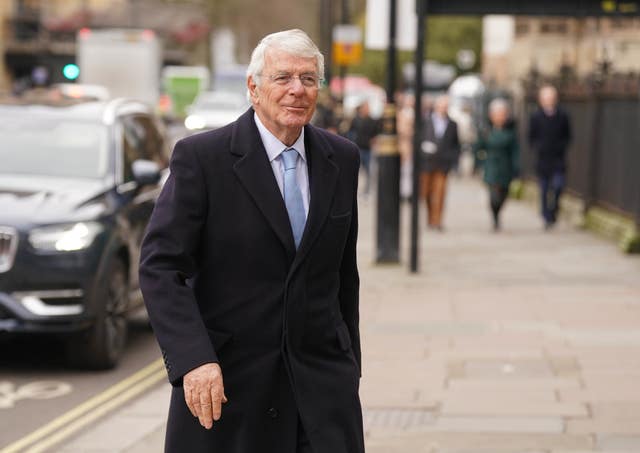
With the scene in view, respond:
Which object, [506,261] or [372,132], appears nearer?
[506,261]

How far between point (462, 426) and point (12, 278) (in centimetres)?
296

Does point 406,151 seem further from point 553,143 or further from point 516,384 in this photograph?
point 516,384

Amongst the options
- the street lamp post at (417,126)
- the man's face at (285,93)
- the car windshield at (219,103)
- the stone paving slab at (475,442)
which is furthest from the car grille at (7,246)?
the car windshield at (219,103)

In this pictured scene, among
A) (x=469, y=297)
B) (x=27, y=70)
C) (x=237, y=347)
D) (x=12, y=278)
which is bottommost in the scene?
(x=27, y=70)

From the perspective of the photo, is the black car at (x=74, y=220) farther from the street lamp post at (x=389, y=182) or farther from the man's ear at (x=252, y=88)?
the man's ear at (x=252, y=88)

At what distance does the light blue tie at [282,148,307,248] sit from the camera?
13.7ft

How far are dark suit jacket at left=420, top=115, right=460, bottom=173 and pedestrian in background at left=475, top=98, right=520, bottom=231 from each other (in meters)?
0.47

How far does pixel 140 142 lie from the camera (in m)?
10.9

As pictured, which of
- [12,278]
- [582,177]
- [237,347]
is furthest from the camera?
[582,177]

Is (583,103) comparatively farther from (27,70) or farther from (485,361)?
(27,70)

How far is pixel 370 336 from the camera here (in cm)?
1042

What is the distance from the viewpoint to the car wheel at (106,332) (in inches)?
362

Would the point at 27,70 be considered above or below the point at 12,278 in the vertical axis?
below

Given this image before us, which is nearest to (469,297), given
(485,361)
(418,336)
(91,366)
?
(418,336)
